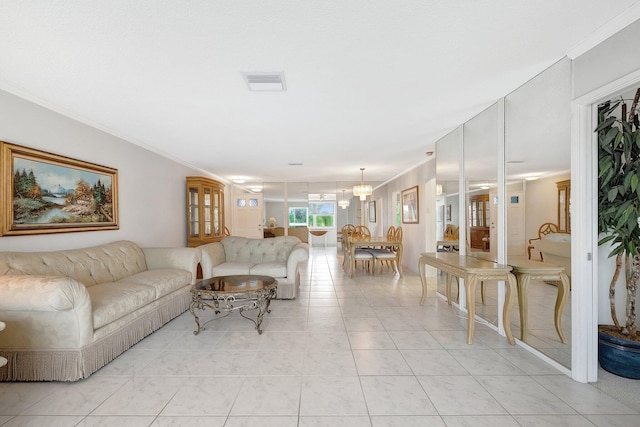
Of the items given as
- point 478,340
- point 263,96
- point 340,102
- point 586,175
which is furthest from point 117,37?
point 478,340

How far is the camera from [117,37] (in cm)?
179

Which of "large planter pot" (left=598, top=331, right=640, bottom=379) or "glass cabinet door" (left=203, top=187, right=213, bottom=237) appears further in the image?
"glass cabinet door" (left=203, top=187, right=213, bottom=237)

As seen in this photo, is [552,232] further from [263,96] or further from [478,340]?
[263,96]

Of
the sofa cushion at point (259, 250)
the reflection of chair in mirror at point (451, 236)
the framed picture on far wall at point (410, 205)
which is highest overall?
the framed picture on far wall at point (410, 205)

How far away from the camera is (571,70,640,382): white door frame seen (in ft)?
6.52

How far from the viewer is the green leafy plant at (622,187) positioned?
1912 millimetres

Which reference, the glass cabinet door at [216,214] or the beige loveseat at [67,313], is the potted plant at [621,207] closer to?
the beige loveseat at [67,313]

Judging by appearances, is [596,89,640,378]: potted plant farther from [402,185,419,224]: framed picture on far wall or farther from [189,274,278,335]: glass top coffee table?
[402,185,419,224]: framed picture on far wall

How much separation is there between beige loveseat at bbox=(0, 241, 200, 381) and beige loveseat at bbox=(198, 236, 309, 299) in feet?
3.71

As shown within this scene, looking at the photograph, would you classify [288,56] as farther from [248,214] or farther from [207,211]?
[248,214]

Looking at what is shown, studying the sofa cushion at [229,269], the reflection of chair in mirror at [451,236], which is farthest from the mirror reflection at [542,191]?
the sofa cushion at [229,269]

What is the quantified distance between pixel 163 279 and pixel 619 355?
401 centimetres

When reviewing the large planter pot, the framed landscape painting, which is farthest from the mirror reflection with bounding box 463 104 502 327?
the framed landscape painting

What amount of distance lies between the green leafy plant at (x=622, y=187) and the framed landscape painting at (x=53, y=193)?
4.59 m
